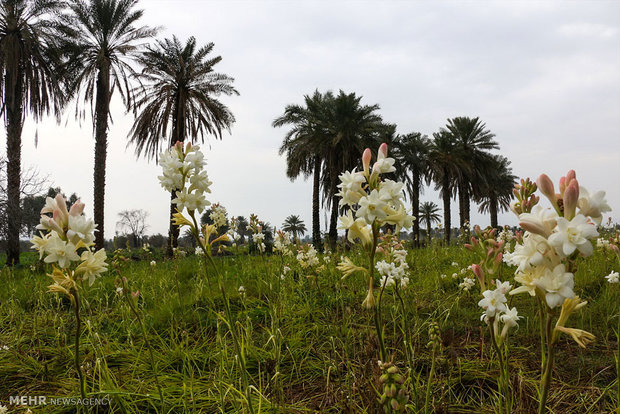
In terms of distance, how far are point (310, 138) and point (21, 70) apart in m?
13.8

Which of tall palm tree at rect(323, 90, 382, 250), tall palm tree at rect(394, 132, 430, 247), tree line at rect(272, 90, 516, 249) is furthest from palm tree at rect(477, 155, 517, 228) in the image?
tall palm tree at rect(323, 90, 382, 250)

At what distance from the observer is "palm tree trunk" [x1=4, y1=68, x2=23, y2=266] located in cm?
1151

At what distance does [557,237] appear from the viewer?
94cm

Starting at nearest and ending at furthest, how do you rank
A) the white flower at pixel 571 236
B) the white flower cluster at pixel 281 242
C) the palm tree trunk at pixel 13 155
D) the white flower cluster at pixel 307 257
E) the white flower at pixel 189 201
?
the white flower at pixel 571 236 < the white flower at pixel 189 201 < the white flower cluster at pixel 307 257 < the white flower cluster at pixel 281 242 < the palm tree trunk at pixel 13 155

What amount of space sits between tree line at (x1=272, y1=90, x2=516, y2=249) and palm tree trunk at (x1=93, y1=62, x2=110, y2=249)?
31.6 feet

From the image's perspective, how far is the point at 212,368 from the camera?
2.90 meters

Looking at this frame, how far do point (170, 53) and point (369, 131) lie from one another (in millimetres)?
11711

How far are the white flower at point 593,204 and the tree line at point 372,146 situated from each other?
53.6 ft

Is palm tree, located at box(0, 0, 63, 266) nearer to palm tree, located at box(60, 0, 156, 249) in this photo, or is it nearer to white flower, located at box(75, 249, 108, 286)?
palm tree, located at box(60, 0, 156, 249)

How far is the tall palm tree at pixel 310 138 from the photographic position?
21.2 metres

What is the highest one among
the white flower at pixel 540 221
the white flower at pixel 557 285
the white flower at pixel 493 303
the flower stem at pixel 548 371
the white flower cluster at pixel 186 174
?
the white flower cluster at pixel 186 174

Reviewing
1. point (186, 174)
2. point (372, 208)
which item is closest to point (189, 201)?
point (186, 174)

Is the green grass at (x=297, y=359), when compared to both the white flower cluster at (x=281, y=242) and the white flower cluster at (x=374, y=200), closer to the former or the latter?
the white flower cluster at (x=281, y=242)

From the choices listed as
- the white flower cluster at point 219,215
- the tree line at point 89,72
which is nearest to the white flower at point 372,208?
the white flower cluster at point 219,215
